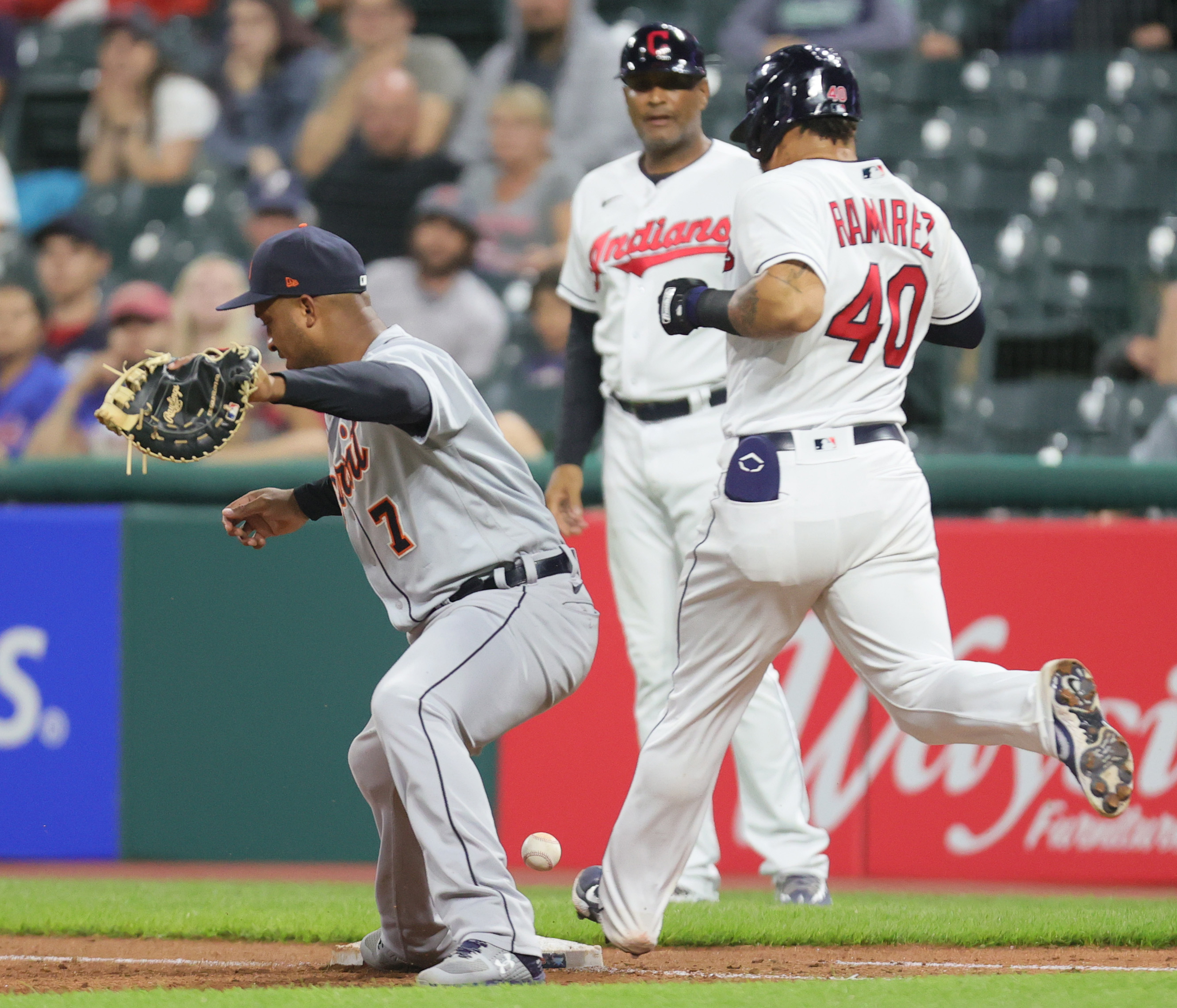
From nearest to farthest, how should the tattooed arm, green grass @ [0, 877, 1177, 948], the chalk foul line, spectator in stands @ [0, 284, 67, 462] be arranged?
the tattooed arm
the chalk foul line
green grass @ [0, 877, 1177, 948]
spectator in stands @ [0, 284, 67, 462]

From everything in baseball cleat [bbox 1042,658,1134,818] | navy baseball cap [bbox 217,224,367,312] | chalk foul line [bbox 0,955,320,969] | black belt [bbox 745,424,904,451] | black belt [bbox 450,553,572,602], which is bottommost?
chalk foul line [bbox 0,955,320,969]

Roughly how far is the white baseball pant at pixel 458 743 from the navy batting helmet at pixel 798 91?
1.03m

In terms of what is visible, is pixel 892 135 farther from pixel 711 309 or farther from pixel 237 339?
pixel 711 309

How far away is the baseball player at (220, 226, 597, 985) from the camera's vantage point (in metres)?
3.07

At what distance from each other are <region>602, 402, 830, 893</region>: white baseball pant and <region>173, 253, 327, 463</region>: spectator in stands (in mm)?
2386

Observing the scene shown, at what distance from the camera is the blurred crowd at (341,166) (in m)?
7.58

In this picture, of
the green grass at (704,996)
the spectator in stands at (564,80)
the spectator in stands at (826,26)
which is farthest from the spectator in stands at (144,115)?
the green grass at (704,996)

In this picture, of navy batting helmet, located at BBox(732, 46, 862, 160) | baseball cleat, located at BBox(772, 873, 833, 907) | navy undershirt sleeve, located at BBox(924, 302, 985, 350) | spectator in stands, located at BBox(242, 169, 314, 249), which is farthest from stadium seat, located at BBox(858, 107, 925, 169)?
navy batting helmet, located at BBox(732, 46, 862, 160)

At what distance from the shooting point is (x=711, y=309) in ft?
10.6

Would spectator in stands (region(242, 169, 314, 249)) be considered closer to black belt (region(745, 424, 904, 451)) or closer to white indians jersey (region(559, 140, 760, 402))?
white indians jersey (region(559, 140, 760, 402))

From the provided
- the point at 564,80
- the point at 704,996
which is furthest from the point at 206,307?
the point at 704,996

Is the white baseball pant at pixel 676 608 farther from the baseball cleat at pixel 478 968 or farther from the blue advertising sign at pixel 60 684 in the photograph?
the blue advertising sign at pixel 60 684

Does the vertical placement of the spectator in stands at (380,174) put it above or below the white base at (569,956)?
above

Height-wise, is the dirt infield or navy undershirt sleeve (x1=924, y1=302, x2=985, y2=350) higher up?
navy undershirt sleeve (x1=924, y1=302, x2=985, y2=350)
